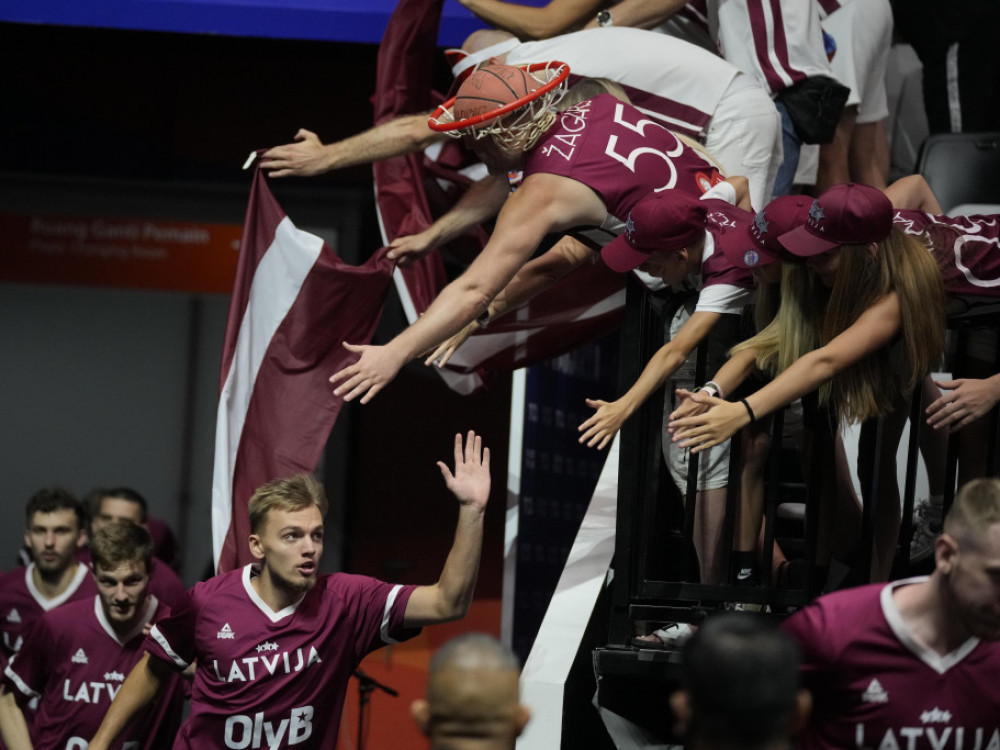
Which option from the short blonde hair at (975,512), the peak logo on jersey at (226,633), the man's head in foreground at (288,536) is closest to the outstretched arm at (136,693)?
the peak logo on jersey at (226,633)

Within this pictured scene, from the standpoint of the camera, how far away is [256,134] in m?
7.25

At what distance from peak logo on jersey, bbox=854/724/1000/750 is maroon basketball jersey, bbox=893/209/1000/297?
1376 mm

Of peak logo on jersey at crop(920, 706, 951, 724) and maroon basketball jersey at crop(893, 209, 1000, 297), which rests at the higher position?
maroon basketball jersey at crop(893, 209, 1000, 297)

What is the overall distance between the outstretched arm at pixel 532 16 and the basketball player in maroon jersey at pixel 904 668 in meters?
2.94

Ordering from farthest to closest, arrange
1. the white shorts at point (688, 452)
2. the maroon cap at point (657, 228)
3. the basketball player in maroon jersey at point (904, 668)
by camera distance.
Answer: the white shorts at point (688, 452)
the maroon cap at point (657, 228)
the basketball player in maroon jersey at point (904, 668)

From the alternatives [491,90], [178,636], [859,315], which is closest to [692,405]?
[859,315]

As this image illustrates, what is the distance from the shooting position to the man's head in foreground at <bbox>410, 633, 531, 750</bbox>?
2.32 meters

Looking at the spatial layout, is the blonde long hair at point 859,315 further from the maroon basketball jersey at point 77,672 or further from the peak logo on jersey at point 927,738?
the maroon basketball jersey at point 77,672

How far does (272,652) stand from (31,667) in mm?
1520

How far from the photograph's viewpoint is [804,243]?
11.4 ft

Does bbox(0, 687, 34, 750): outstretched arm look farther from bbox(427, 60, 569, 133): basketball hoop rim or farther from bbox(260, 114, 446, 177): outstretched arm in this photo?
bbox(427, 60, 569, 133): basketball hoop rim

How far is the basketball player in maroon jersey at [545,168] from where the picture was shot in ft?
13.0

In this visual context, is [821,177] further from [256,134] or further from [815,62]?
[256,134]

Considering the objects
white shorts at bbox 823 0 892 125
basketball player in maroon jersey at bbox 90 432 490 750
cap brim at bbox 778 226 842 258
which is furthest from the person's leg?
basketball player in maroon jersey at bbox 90 432 490 750
